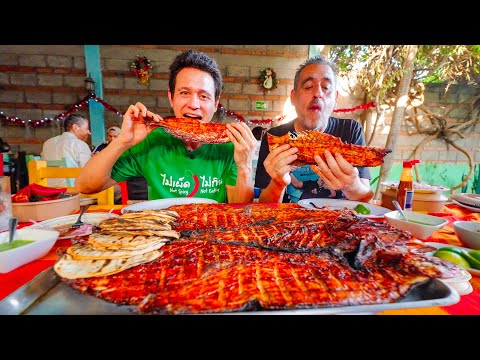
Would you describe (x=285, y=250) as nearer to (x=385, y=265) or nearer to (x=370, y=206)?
(x=385, y=265)

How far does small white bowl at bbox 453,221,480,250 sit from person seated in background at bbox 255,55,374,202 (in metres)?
0.77

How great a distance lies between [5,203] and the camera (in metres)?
1.66

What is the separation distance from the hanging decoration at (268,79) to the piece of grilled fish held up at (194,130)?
654 centimetres

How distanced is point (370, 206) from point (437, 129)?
8.41 metres

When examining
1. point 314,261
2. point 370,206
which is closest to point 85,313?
point 314,261

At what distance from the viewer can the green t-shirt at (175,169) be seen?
2.74 meters

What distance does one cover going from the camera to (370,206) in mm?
2213

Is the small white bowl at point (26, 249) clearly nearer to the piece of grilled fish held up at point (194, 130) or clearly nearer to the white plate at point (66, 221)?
the white plate at point (66, 221)

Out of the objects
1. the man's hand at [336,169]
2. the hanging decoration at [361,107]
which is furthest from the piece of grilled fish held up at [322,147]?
the hanging decoration at [361,107]

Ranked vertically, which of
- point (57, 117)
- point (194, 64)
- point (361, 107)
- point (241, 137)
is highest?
point (361, 107)

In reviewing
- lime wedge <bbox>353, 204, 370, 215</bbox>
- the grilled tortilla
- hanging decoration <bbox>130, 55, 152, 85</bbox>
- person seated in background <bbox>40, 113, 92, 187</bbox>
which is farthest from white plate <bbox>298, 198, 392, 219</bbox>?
hanging decoration <bbox>130, 55, 152, 85</bbox>

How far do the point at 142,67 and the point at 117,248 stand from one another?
7882 mm

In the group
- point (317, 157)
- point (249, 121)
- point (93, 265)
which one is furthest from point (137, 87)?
point (93, 265)

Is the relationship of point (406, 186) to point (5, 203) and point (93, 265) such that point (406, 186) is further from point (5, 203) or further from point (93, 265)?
point (5, 203)
